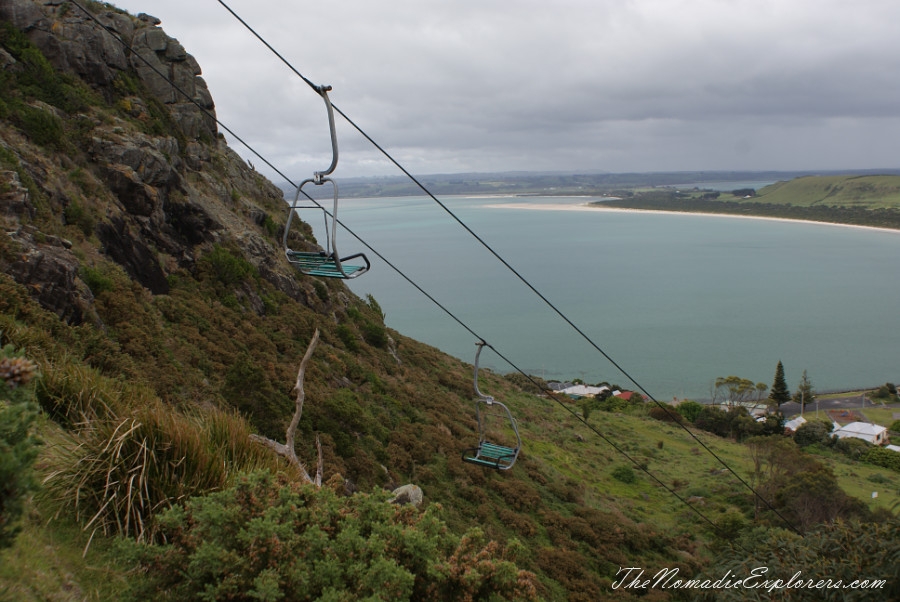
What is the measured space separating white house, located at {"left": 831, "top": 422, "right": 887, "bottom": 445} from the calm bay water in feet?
38.6

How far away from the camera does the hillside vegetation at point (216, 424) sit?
347 cm

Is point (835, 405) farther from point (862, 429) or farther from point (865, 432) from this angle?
point (865, 432)

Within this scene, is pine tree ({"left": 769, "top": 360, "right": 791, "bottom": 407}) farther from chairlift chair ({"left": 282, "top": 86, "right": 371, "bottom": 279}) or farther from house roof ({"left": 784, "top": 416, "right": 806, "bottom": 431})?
chairlift chair ({"left": 282, "top": 86, "right": 371, "bottom": 279})

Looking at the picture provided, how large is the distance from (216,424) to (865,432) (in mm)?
46164

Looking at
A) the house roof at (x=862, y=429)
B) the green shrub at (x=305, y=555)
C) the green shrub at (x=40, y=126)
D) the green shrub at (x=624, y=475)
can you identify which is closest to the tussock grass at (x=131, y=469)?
the green shrub at (x=305, y=555)

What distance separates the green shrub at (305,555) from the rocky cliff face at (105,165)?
8.27m

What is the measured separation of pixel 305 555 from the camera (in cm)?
352

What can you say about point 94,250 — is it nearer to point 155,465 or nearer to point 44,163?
point 44,163

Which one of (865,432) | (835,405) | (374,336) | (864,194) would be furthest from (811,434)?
(864,194)

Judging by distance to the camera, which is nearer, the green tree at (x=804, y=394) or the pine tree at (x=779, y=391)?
the green tree at (x=804, y=394)

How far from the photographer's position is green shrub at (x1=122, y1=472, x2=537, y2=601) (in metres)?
3.23

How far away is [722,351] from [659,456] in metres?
36.0

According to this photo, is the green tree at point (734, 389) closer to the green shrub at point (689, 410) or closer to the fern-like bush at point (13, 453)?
the green shrub at point (689, 410)

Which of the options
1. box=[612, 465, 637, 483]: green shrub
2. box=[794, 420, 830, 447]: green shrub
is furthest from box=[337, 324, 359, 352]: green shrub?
box=[794, 420, 830, 447]: green shrub
